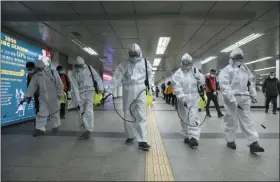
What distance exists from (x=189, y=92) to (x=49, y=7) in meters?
2.81

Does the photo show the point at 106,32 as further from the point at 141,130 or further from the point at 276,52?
the point at 276,52

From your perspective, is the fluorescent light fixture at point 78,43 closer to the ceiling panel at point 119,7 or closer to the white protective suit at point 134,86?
the ceiling panel at point 119,7

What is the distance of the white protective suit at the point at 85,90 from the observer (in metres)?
3.95

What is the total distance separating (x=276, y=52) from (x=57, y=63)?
325 inches

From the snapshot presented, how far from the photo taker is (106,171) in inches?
89.0

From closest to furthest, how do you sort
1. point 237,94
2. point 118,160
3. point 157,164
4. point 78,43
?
point 157,164
point 118,160
point 237,94
point 78,43

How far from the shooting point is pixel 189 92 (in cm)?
341

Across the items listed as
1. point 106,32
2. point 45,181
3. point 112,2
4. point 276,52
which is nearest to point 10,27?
point 106,32

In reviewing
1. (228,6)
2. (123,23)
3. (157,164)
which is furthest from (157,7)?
(157,164)

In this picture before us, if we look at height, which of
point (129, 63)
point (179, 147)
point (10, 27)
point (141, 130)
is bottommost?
point (179, 147)

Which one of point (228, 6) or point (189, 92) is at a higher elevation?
point (228, 6)

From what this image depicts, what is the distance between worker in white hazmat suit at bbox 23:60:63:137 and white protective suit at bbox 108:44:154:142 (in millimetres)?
1513

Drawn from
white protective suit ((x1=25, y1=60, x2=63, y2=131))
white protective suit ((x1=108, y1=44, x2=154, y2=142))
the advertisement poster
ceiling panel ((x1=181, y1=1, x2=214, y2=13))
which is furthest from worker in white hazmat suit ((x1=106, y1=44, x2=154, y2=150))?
the advertisement poster

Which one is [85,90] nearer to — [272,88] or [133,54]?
[133,54]
